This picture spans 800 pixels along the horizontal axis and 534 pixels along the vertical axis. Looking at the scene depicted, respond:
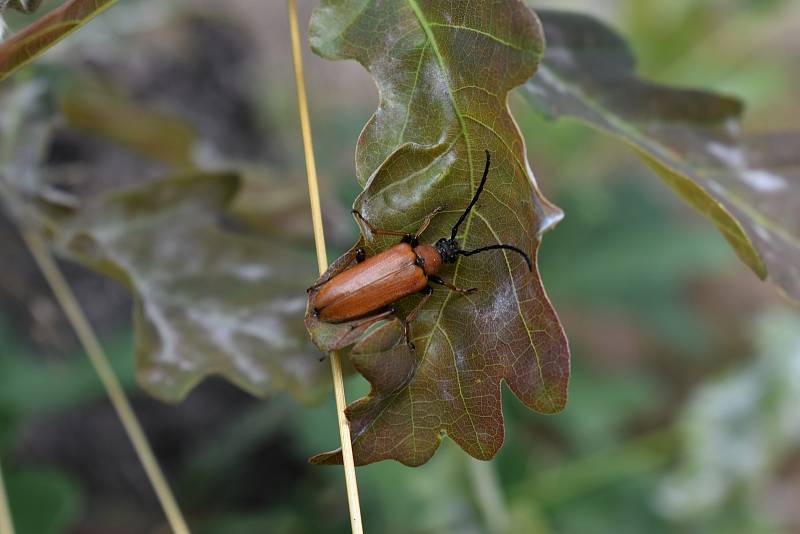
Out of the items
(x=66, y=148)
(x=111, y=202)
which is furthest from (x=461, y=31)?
(x=66, y=148)

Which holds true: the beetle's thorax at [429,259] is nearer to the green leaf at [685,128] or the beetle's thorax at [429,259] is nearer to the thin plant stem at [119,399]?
the green leaf at [685,128]

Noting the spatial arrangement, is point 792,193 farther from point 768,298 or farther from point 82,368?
point 768,298

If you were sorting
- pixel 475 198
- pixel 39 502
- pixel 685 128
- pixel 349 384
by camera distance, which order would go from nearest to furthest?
pixel 475 198
pixel 685 128
pixel 39 502
pixel 349 384

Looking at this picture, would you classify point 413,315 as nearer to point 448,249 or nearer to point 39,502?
point 448,249

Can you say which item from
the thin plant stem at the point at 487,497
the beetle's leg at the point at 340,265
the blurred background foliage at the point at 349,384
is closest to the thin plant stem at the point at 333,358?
the beetle's leg at the point at 340,265

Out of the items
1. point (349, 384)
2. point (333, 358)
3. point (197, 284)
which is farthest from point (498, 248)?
point (349, 384)

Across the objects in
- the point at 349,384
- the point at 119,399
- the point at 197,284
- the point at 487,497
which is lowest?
the point at 487,497

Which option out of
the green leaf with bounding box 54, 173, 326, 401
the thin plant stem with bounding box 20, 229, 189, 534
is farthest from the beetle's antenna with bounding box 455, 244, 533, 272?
the thin plant stem with bounding box 20, 229, 189, 534
